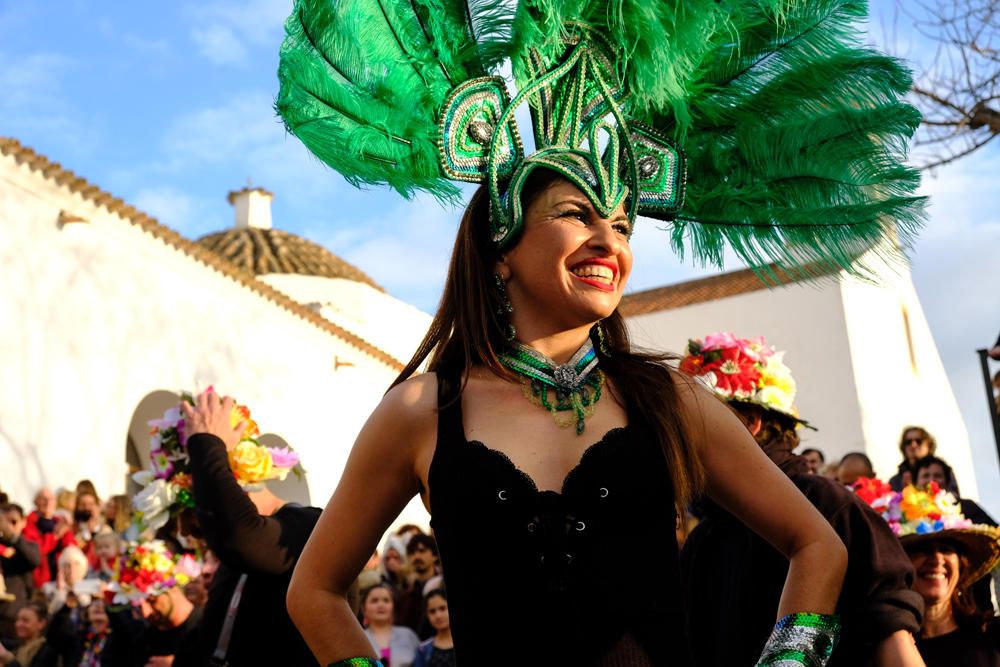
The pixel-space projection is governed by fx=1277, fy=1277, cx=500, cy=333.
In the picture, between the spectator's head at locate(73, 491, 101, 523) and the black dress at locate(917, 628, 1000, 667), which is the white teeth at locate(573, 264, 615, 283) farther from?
the spectator's head at locate(73, 491, 101, 523)

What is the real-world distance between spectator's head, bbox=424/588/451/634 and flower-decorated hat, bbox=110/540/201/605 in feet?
5.45

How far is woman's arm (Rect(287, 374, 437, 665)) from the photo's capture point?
2.51 metres

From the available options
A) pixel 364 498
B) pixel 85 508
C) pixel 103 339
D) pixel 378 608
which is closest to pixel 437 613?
pixel 378 608

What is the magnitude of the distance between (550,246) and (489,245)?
0.68 feet

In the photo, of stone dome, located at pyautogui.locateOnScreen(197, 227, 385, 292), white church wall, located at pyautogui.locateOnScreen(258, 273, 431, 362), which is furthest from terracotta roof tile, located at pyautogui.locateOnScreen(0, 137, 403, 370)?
stone dome, located at pyautogui.locateOnScreen(197, 227, 385, 292)

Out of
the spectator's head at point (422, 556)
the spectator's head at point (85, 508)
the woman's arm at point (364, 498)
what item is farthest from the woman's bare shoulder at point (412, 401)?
the spectator's head at point (85, 508)

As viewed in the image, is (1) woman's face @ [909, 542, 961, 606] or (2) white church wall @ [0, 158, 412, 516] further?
(2) white church wall @ [0, 158, 412, 516]

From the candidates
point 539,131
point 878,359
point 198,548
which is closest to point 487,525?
point 539,131

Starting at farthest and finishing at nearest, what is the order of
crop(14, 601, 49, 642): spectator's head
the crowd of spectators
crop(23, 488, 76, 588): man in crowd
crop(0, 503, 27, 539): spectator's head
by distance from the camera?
crop(23, 488, 76, 588): man in crowd
crop(0, 503, 27, 539): spectator's head
crop(14, 601, 49, 642): spectator's head
the crowd of spectators

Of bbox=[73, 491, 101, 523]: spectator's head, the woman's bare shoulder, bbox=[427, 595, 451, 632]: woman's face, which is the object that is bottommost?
bbox=[427, 595, 451, 632]: woman's face

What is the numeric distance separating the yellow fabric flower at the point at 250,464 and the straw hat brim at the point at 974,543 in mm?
2358

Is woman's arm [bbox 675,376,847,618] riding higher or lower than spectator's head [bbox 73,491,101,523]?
lower

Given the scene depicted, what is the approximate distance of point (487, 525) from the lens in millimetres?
2355

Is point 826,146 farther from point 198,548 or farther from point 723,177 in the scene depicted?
point 198,548
